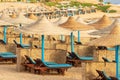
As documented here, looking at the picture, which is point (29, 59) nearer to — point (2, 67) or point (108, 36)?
point (2, 67)

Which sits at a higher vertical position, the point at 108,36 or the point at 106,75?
the point at 108,36

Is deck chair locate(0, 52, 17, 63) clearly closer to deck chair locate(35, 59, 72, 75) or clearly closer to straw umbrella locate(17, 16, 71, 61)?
straw umbrella locate(17, 16, 71, 61)

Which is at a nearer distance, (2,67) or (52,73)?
(52,73)

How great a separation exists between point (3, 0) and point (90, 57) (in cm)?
7479

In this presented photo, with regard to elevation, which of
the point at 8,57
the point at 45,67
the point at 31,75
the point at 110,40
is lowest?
the point at 31,75

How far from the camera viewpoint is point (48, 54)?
19734mm

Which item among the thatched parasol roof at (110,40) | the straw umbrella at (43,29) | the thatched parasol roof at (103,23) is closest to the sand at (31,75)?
the straw umbrella at (43,29)

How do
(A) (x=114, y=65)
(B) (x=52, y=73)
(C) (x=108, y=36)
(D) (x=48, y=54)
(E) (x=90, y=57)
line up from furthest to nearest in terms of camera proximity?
(E) (x=90, y=57), (D) (x=48, y=54), (B) (x=52, y=73), (A) (x=114, y=65), (C) (x=108, y=36)

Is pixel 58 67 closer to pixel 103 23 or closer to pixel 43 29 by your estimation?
pixel 43 29

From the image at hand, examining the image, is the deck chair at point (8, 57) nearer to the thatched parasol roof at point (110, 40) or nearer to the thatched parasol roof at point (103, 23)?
the thatched parasol roof at point (103, 23)

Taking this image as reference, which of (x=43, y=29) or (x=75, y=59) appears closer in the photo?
(x=43, y=29)

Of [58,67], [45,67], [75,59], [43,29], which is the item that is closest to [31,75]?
[45,67]

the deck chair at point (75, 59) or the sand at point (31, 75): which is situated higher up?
the deck chair at point (75, 59)

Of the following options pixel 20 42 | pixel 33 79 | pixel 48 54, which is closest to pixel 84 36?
pixel 20 42
